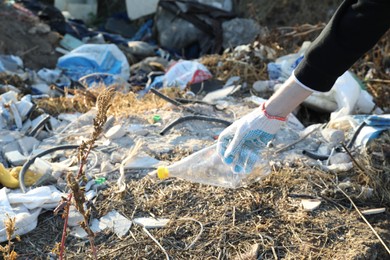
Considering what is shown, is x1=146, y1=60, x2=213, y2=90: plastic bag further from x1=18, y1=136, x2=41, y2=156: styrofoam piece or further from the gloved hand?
the gloved hand

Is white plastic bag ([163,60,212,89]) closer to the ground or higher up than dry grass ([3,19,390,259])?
closer to the ground

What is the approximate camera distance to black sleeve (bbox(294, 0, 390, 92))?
74.9 inches

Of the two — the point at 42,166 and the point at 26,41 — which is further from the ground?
the point at 42,166

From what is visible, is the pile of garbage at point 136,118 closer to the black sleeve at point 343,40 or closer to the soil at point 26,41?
the soil at point 26,41

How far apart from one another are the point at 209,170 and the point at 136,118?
1219mm

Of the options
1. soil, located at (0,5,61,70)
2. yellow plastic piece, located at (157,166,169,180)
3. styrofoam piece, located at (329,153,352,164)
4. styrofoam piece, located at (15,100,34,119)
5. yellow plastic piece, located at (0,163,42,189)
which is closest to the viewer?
yellow plastic piece, located at (157,166,169,180)

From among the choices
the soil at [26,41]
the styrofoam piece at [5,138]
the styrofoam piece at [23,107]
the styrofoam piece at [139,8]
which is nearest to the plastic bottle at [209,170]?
the styrofoam piece at [5,138]

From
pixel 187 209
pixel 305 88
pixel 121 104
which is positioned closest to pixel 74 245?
pixel 187 209

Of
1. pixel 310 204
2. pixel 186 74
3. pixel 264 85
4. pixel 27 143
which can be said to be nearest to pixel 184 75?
pixel 186 74

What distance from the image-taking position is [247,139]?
2.44 m

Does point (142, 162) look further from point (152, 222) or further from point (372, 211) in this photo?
point (372, 211)

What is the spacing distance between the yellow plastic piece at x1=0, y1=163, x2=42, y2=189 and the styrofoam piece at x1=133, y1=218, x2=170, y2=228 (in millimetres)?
695

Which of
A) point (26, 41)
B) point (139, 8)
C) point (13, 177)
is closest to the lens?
point (13, 177)

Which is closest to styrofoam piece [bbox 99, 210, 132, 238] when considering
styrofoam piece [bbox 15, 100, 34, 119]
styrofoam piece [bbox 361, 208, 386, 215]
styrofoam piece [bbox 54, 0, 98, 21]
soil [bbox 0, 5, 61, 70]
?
styrofoam piece [bbox 361, 208, 386, 215]
